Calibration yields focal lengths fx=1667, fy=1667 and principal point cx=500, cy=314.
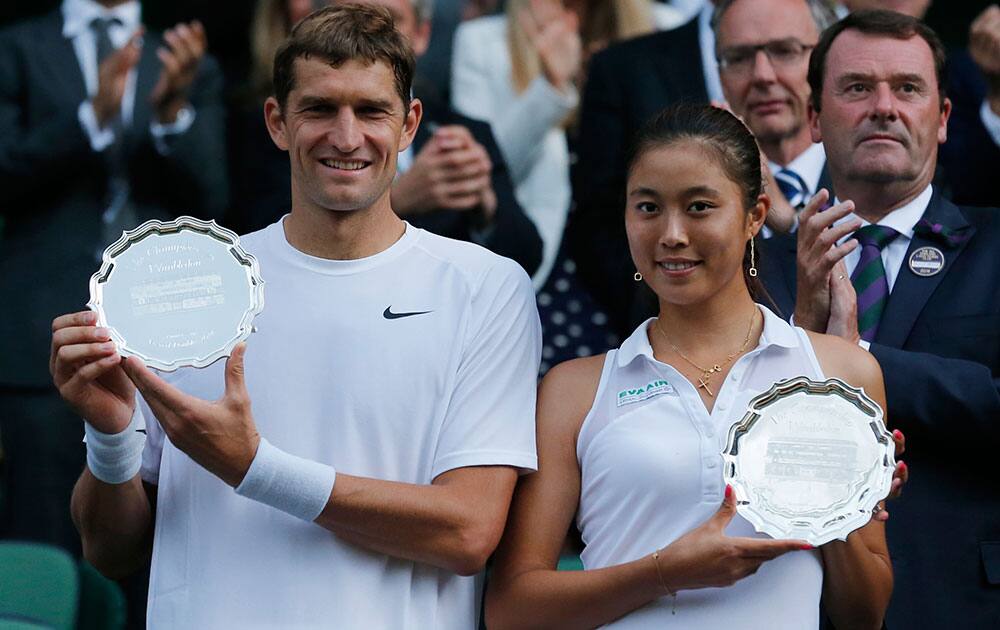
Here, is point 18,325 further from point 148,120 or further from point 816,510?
point 816,510

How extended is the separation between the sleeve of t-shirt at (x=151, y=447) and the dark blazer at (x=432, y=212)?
1583mm

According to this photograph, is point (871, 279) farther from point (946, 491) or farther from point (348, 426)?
point (348, 426)

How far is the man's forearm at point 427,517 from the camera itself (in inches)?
147

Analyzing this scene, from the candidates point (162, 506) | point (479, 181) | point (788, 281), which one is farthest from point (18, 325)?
point (788, 281)

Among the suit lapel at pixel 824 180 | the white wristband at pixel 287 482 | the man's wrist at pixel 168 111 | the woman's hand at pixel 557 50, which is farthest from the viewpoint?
the woman's hand at pixel 557 50

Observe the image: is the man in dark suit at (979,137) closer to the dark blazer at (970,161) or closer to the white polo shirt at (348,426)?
the dark blazer at (970,161)

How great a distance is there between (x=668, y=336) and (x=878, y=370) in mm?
501

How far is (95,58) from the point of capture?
6191mm

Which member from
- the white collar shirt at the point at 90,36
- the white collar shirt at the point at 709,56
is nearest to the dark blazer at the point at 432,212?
the white collar shirt at the point at 90,36

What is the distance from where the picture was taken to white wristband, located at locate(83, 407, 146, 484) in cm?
379

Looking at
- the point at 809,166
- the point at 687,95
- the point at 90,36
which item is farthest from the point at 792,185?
the point at 90,36

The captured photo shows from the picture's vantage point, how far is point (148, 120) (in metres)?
6.12

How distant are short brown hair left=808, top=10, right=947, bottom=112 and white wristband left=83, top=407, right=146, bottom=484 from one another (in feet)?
7.32

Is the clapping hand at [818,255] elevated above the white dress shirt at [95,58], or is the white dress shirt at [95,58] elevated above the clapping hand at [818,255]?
the white dress shirt at [95,58]
